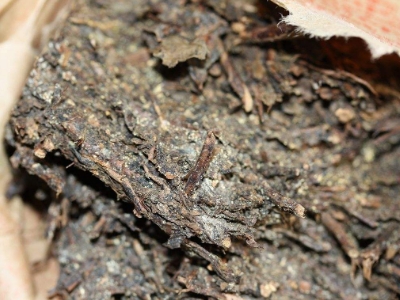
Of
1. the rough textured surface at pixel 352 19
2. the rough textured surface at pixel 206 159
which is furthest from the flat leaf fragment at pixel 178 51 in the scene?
the rough textured surface at pixel 352 19

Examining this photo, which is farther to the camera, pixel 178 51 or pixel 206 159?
pixel 178 51

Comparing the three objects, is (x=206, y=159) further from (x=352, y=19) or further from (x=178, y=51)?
(x=352, y=19)

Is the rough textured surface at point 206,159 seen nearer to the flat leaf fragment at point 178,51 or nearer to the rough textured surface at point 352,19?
the flat leaf fragment at point 178,51

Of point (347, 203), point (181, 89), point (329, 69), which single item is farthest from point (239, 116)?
point (347, 203)

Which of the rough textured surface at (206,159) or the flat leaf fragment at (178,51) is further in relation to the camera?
the flat leaf fragment at (178,51)

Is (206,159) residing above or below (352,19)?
below

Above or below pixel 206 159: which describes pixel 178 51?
above

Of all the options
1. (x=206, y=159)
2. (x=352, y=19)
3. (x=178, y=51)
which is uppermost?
(x=352, y=19)

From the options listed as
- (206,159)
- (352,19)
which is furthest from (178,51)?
(352,19)

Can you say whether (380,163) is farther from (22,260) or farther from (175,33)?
(22,260)
